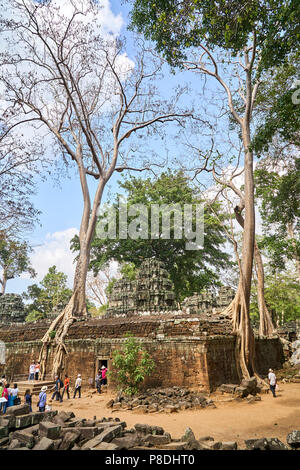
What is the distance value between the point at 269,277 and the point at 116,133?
16.2 m

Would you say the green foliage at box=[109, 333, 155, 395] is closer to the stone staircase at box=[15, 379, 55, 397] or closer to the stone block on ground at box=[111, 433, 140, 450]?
the stone staircase at box=[15, 379, 55, 397]

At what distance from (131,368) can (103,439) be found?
5.05 meters

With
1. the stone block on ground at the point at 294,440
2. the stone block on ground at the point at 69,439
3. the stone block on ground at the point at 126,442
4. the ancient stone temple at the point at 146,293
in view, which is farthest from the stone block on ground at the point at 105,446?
the ancient stone temple at the point at 146,293

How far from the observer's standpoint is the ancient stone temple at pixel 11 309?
20844 mm

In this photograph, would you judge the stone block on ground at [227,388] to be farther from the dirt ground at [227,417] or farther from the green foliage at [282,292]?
the green foliage at [282,292]

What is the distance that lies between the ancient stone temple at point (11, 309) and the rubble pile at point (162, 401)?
14122 mm

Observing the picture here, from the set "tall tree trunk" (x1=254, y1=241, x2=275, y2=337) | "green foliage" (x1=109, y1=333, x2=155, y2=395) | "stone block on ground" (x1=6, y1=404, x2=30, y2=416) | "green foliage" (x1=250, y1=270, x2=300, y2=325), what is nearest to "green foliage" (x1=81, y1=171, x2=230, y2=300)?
"green foliage" (x1=250, y1=270, x2=300, y2=325)

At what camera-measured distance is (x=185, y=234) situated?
23812 mm

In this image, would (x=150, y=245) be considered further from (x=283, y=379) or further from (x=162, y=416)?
(x=162, y=416)

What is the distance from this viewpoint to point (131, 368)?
990 cm

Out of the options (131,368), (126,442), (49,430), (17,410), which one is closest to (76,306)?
(131,368)

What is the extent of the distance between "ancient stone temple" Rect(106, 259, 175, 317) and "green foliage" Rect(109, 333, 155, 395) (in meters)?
5.96

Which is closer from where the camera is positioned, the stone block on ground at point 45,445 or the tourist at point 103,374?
the stone block on ground at point 45,445

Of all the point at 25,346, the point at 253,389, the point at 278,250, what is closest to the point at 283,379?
the point at 253,389
